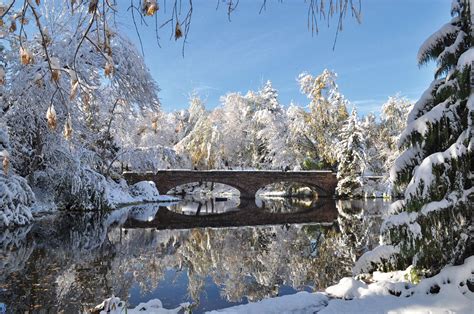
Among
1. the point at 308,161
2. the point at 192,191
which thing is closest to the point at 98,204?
the point at 308,161

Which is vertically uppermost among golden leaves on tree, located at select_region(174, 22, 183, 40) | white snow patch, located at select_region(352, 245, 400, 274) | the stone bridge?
the stone bridge

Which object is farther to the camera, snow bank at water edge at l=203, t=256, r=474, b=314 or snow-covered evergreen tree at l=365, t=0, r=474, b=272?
snow-covered evergreen tree at l=365, t=0, r=474, b=272

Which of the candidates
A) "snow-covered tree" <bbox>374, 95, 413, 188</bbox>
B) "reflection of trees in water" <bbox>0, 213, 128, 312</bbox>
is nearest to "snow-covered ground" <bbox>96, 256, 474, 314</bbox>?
"reflection of trees in water" <bbox>0, 213, 128, 312</bbox>

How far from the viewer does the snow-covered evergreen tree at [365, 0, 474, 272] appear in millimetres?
3785

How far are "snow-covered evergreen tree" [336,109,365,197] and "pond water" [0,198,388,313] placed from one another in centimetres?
1731

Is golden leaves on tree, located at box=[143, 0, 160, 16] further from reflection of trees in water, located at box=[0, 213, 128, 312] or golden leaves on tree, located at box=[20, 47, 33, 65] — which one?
reflection of trees in water, located at box=[0, 213, 128, 312]

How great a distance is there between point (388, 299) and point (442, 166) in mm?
1459

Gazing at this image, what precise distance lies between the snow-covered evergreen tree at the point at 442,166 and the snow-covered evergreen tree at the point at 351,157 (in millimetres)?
25731

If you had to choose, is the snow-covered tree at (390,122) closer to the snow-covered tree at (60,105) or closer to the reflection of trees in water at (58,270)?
the snow-covered tree at (60,105)

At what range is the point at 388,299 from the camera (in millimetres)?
4105

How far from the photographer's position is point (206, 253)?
30.2 feet

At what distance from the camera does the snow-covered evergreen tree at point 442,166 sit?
3.79 meters

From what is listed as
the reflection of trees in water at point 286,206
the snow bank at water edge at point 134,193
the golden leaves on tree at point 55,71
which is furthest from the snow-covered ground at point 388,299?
the snow bank at water edge at point 134,193

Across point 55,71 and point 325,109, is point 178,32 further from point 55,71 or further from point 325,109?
point 325,109
